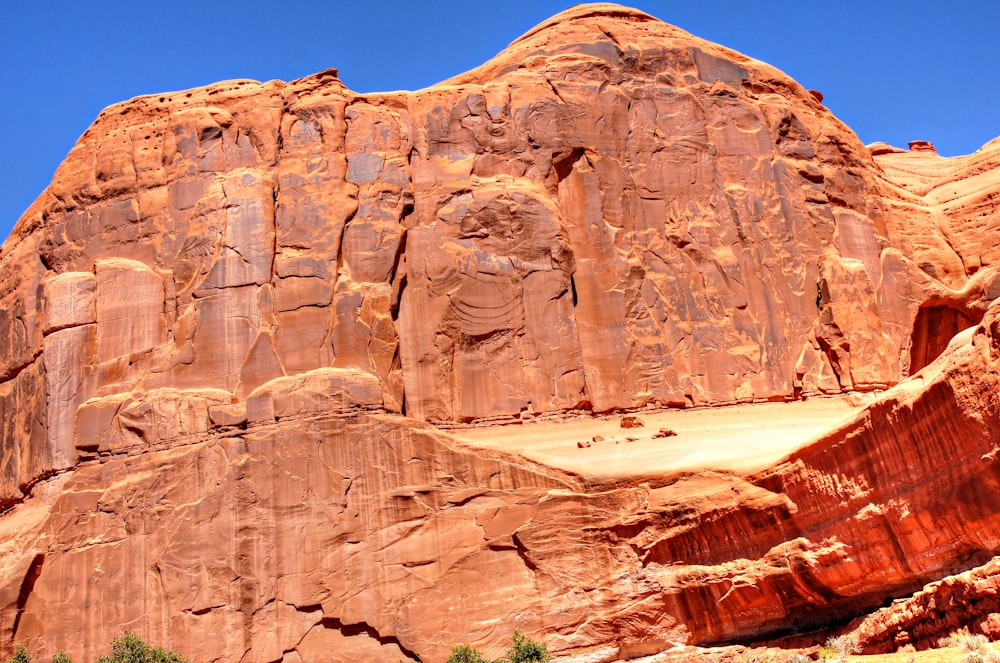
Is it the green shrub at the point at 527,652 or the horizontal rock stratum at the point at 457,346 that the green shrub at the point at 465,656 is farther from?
the horizontal rock stratum at the point at 457,346

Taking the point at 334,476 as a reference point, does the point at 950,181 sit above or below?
above

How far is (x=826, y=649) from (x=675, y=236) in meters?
17.2

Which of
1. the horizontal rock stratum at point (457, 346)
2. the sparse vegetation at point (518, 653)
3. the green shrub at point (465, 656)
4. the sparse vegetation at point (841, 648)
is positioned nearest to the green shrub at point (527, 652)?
the sparse vegetation at point (518, 653)

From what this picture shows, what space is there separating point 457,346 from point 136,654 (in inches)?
480

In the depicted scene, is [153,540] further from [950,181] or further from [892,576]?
[950,181]

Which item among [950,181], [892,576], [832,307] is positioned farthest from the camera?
[950,181]

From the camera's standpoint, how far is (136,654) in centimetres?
3031

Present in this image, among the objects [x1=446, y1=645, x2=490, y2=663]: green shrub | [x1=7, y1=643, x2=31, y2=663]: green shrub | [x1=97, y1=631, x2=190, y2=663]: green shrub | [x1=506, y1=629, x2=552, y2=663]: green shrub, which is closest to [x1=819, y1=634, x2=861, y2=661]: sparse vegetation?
[x1=506, y1=629, x2=552, y2=663]: green shrub

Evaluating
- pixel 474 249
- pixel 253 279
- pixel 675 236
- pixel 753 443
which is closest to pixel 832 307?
pixel 675 236

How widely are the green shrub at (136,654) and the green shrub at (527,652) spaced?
28.6 feet

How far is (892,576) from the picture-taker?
23359 mm

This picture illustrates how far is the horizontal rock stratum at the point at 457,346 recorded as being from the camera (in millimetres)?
29141

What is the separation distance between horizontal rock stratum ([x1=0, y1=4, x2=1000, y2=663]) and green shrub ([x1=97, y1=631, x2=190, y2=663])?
0.94 metres

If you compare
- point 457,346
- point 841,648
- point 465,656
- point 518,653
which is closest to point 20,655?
point 465,656
